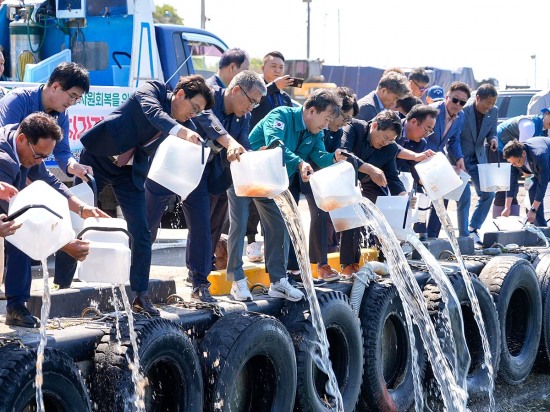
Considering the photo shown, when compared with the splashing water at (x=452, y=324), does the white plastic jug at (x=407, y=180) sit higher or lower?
higher

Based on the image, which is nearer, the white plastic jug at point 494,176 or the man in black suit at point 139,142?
the man in black suit at point 139,142

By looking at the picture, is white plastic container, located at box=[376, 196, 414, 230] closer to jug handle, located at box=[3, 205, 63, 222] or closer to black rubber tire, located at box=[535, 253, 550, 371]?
black rubber tire, located at box=[535, 253, 550, 371]

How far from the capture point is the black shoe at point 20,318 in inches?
202

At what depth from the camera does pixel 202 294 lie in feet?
20.4

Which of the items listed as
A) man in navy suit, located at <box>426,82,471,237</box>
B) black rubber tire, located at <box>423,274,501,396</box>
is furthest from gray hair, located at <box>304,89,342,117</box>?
man in navy suit, located at <box>426,82,471,237</box>

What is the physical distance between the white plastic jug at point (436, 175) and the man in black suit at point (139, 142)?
2530 mm

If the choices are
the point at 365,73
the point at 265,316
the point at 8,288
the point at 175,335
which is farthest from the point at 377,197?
the point at 365,73

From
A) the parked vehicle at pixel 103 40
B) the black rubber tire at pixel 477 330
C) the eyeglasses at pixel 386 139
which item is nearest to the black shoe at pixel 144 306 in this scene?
the eyeglasses at pixel 386 139

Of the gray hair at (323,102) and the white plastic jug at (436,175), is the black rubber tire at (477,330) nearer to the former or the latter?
the white plastic jug at (436,175)

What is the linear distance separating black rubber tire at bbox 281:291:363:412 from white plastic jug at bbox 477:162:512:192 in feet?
12.6

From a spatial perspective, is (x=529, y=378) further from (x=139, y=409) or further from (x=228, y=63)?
(x=139, y=409)

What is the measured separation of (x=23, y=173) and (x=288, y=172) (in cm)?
204

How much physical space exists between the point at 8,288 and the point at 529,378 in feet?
17.6

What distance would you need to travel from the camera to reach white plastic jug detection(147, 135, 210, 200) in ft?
18.3
